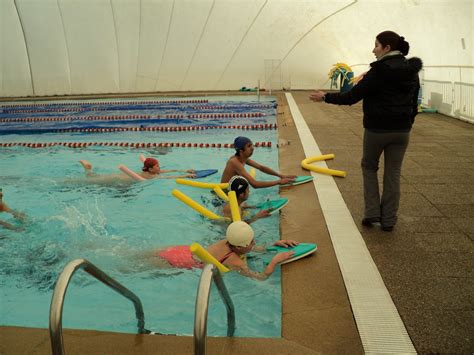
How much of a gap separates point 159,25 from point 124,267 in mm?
Result: 16194

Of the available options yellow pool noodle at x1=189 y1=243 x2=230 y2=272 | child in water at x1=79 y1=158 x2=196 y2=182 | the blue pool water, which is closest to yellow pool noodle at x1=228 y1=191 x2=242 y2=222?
the blue pool water

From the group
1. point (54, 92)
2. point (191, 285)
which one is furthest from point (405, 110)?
point (54, 92)

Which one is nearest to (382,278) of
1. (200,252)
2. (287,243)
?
(287,243)

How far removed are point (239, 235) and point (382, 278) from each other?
106 cm

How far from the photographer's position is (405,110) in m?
3.55

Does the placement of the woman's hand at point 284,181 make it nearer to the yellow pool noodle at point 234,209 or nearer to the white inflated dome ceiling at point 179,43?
the yellow pool noodle at point 234,209

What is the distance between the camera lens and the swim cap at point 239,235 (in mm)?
3289

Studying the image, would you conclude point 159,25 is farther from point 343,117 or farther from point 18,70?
point 343,117

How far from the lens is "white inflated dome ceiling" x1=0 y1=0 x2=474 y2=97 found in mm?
17625

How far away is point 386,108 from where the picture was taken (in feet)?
11.6

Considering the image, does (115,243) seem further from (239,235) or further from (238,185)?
(239,235)

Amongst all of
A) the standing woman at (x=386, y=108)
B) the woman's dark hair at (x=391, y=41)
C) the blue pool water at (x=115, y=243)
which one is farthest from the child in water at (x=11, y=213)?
the woman's dark hair at (x=391, y=41)

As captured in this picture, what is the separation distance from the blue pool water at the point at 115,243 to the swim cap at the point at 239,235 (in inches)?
17.4

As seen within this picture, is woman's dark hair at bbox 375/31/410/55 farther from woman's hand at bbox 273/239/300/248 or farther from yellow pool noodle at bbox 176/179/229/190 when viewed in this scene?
yellow pool noodle at bbox 176/179/229/190
